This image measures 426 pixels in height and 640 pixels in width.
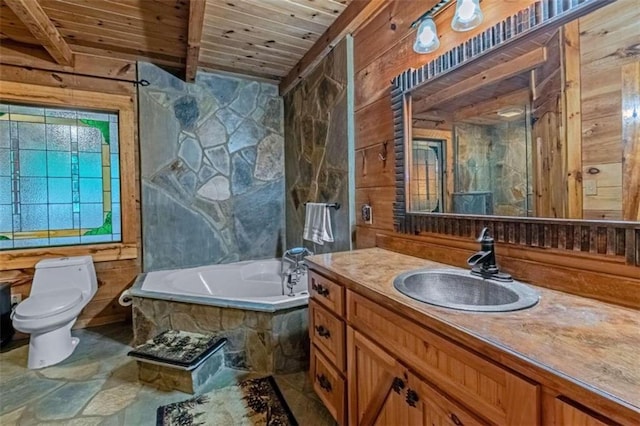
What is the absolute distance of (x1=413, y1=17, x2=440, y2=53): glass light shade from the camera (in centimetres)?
148

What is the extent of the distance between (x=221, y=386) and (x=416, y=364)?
1464 mm

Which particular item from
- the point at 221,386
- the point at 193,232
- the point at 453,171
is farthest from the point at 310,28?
the point at 221,386

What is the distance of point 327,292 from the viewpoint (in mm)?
1495

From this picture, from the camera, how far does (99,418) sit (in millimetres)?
1664

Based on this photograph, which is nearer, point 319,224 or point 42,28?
point 42,28

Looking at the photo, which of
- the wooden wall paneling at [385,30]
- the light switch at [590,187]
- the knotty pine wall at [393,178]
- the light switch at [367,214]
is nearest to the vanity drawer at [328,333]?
the knotty pine wall at [393,178]

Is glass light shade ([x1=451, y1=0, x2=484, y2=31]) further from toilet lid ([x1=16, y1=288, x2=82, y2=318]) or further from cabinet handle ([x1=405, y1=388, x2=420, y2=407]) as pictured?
toilet lid ([x1=16, y1=288, x2=82, y2=318])

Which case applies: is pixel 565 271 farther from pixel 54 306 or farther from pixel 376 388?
pixel 54 306

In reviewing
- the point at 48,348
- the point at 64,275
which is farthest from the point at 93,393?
the point at 64,275

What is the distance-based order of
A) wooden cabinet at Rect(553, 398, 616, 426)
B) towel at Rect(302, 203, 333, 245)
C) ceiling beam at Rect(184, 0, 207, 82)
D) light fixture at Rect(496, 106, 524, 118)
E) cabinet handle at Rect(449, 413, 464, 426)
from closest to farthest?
wooden cabinet at Rect(553, 398, 616, 426), cabinet handle at Rect(449, 413, 464, 426), light fixture at Rect(496, 106, 524, 118), ceiling beam at Rect(184, 0, 207, 82), towel at Rect(302, 203, 333, 245)

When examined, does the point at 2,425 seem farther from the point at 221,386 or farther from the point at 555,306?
the point at 555,306

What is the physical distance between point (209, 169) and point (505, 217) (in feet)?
9.03

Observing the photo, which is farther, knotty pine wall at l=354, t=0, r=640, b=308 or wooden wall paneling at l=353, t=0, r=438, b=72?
wooden wall paneling at l=353, t=0, r=438, b=72

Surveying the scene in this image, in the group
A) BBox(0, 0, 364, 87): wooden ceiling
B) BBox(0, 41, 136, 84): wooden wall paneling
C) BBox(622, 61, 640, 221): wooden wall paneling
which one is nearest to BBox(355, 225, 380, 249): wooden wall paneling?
BBox(622, 61, 640, 221): wooden wall paneling
